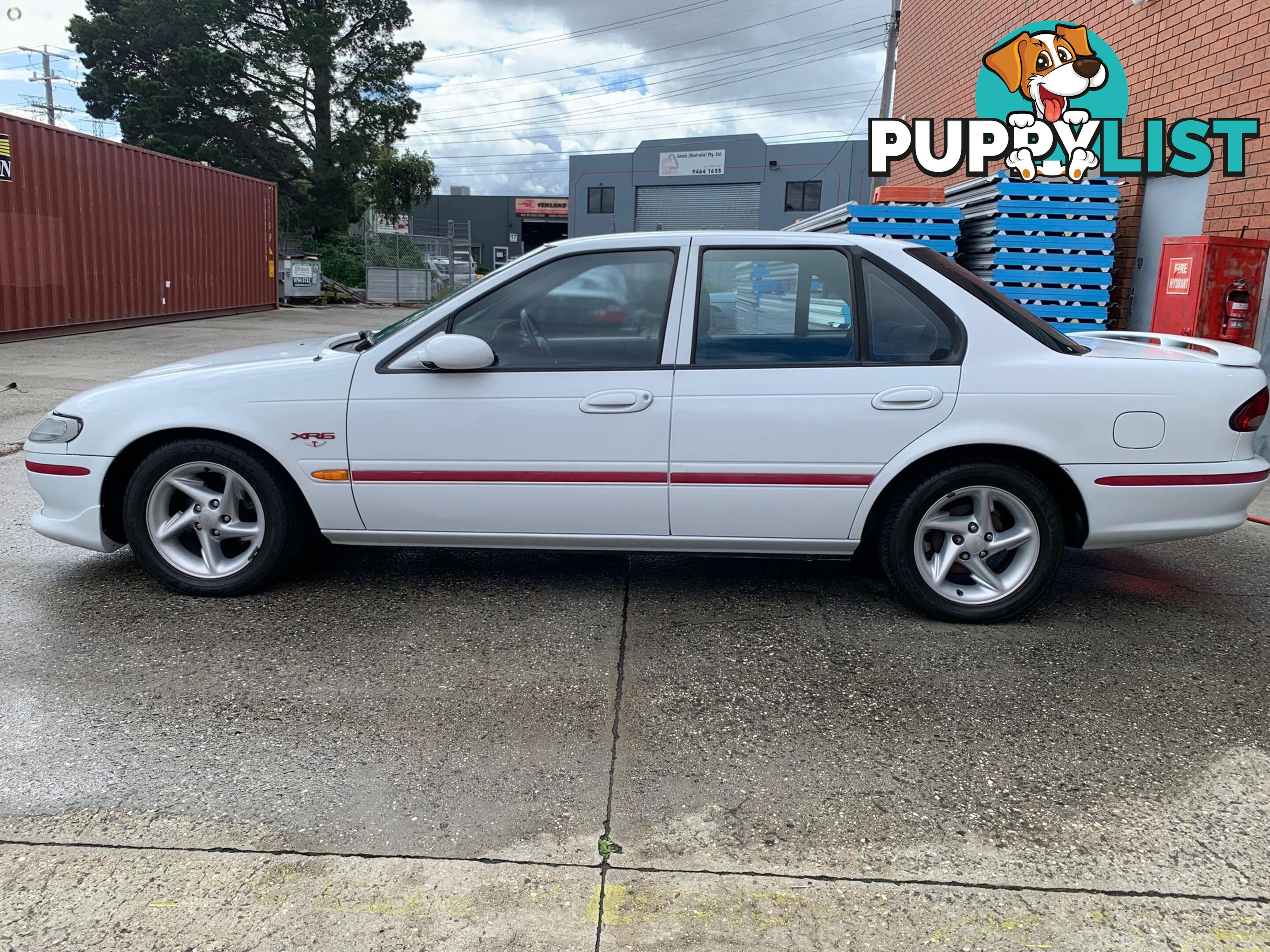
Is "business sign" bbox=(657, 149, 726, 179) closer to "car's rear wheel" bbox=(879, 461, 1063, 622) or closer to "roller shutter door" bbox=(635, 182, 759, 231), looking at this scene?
"roller shutter door" bbox=(635, 182, 759, 231)

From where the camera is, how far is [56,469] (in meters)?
Answer: 4.17

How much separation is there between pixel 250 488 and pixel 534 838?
227 cm

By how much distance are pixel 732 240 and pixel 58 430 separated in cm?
301

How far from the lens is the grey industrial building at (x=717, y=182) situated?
44344 mm

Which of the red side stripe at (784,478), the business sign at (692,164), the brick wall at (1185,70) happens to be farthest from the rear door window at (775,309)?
the business sign at (692,164)

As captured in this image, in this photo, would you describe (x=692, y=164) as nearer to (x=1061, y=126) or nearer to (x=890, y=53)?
(x=890, y=53)

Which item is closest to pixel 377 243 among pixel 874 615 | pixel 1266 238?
pixel 1266 238

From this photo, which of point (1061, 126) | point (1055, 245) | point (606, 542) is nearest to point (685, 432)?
point (606, 542)

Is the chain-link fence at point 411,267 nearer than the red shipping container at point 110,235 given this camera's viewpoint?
No

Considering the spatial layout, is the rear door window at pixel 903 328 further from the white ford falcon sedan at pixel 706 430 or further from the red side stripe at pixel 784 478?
the red side stripe at pixel 784 478

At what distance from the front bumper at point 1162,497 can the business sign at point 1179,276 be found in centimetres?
421

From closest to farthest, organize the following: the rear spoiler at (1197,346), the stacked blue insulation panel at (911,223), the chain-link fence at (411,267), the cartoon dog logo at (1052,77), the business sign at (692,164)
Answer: the rear spoiler at (1197,346) < the stacked blue insulation panel at (911,223) < the cartoon dog logo at (1052,77) < the chain-link fence at (411,267) < the business sign at (692,164)

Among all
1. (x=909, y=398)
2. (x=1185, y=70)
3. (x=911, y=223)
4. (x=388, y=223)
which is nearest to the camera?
(x=909, y=398)

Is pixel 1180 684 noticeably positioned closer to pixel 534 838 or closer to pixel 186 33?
pixel 534 838
